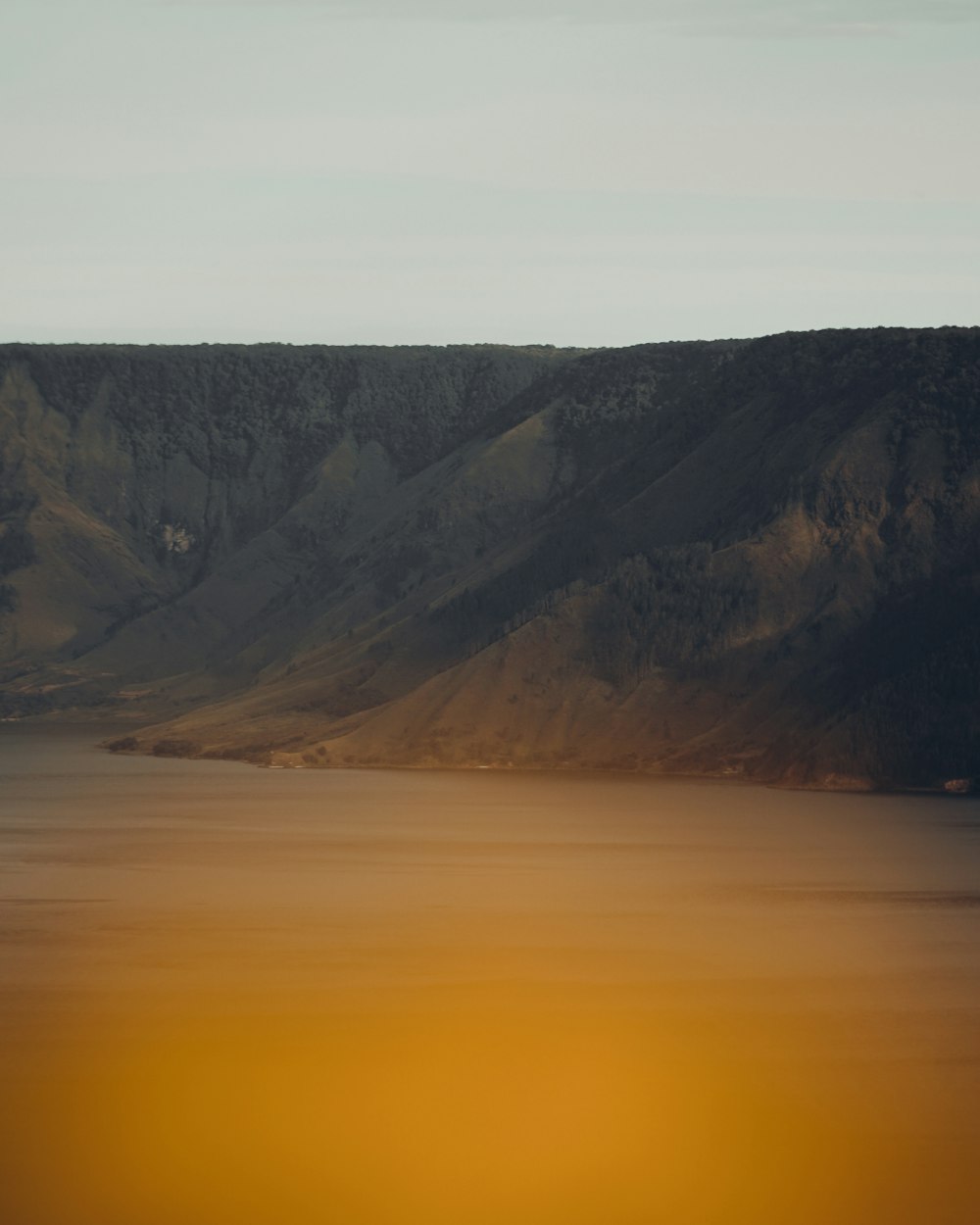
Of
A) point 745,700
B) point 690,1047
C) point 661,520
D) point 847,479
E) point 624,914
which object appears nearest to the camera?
point 690,1047

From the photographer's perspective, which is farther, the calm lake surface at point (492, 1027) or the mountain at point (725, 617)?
the mountain at point (725, 617)

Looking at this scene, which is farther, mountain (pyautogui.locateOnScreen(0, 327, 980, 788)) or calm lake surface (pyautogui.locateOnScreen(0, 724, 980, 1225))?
mountain (pyautogui.locateOnScreen(0, 327, 980, 788))

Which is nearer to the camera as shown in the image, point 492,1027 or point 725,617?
point 492,1027

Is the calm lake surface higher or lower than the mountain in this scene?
lower

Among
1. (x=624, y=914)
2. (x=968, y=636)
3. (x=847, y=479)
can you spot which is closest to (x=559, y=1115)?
(x=624, y=914)

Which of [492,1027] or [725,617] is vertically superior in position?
[725,617]

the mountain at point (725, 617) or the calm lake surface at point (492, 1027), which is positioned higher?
the mountain at point (725, 617)

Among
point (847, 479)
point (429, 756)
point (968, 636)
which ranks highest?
point (847, 479)

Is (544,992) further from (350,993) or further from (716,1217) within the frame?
(716,1217)
